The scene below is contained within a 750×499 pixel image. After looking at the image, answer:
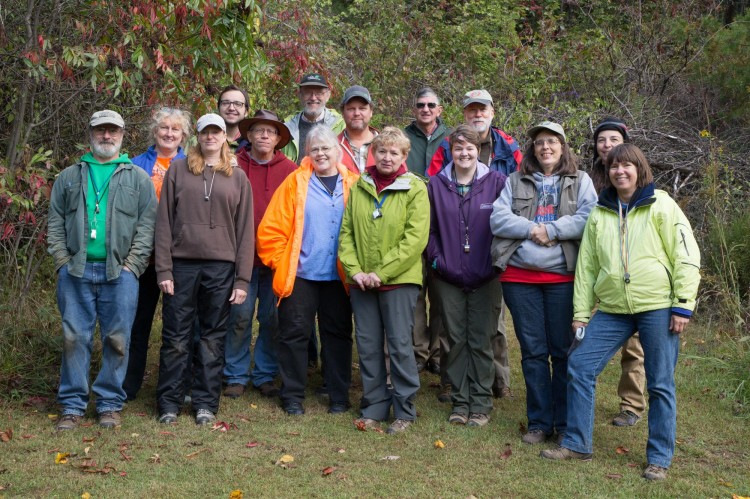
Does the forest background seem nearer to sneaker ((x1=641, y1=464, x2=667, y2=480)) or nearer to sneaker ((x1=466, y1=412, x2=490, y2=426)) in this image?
sneaker ((x1=641, y1=464, x2=667, y2=480))

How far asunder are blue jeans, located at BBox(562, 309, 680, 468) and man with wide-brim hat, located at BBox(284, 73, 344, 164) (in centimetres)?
302

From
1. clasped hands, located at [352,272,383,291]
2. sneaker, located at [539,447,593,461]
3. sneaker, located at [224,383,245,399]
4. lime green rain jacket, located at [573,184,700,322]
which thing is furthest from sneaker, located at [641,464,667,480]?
sneaker, located at [224,383,245,399]

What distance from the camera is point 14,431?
5.65 meters

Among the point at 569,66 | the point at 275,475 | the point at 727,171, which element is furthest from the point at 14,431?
the point at 569,66

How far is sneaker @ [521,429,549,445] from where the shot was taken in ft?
18.3

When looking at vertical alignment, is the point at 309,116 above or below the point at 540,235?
above

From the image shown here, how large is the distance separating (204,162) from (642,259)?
10.2 ft

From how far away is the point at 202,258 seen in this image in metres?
5.88

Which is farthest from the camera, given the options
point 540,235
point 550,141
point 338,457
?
point 550,141

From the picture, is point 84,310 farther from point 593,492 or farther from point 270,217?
point 593,492

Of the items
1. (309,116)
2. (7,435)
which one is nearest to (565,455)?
(309,116)

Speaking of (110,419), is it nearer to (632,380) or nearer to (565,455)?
(565,455)

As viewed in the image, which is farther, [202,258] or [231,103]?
[231,103]

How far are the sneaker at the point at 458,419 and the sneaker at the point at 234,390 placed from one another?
1723 mm
